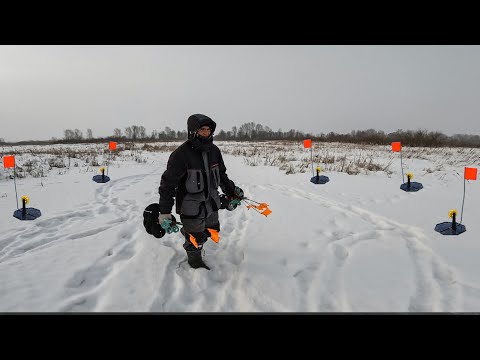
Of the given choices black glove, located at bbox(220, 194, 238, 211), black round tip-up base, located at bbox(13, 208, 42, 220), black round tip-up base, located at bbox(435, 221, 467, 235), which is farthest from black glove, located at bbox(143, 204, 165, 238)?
black round tip-up base, located at bbox(435, 221, 467, 235)

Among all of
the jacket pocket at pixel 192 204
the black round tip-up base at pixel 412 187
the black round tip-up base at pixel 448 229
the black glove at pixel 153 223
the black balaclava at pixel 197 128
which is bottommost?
the black round tip-up base at pixel 448 229

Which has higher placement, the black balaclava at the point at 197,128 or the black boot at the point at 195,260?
the black balaclava at the point at 197,128

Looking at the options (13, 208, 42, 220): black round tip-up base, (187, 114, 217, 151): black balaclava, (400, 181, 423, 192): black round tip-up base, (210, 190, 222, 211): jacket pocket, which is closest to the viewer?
(187, 114, 217, 151): black balaclava

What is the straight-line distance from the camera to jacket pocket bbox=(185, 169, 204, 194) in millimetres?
3002

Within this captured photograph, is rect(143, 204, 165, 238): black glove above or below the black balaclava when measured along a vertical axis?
below

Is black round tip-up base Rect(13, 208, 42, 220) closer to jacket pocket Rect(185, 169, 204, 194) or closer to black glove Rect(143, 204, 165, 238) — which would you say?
black glove Rect(143, 204, 165, 238)

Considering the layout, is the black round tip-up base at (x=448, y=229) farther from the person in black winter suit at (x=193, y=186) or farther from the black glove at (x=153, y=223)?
the black glove at (x=153, y=223)

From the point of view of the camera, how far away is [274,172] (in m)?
9.98

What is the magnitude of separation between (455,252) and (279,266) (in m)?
2.29

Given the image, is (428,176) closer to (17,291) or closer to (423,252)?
(423,252)

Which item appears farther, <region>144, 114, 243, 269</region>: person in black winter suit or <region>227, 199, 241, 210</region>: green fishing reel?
<region>227, 199, 241, 210</region>: green fishing reel

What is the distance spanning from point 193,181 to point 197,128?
1.95 ft

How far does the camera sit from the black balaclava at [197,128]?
114 inches

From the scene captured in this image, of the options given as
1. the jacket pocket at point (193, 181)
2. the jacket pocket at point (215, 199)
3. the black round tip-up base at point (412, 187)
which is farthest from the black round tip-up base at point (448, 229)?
the jacket pocket at point (193, 181)
